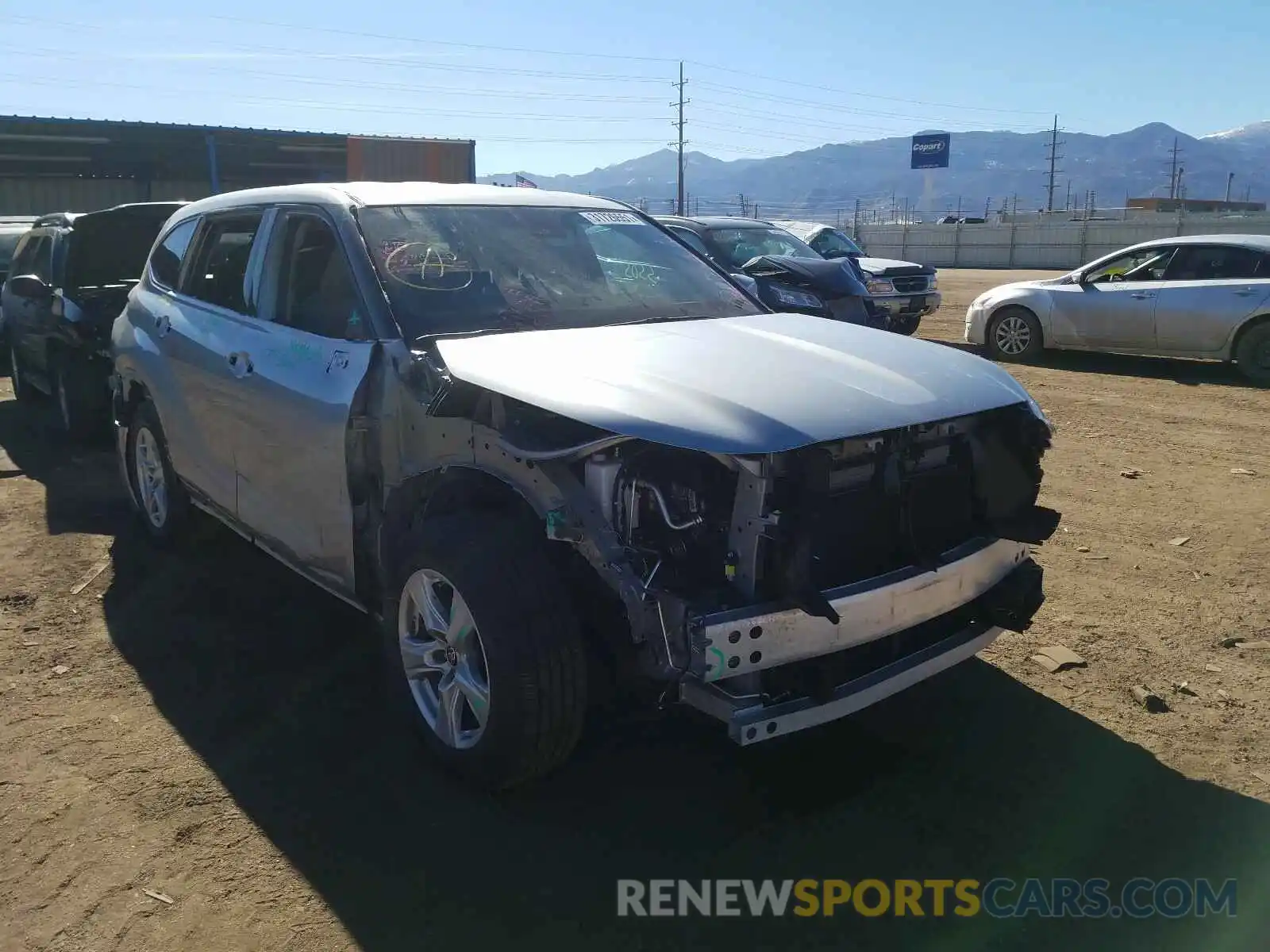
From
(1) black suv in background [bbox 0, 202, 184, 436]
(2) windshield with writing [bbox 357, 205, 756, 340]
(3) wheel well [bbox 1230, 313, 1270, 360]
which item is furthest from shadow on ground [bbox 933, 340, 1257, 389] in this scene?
(1) black suv in background [bbox 0, 202, 184, 436]

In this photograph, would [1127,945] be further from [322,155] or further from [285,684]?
[322,155]

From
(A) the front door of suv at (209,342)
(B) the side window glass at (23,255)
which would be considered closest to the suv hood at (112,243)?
(B) the side window glass at (23,255)

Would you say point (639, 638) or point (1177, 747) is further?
point (1177, 747)

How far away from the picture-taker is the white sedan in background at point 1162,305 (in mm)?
11125

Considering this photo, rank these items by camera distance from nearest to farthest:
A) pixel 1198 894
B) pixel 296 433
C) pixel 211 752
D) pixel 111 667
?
pixel 1198 894 < pixel 211 752 < pixel 296 433 < pixel 111 667

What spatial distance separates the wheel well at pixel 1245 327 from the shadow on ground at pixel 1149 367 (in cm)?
38

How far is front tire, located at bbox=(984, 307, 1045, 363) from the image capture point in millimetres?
12844

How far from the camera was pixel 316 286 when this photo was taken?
4.09 m

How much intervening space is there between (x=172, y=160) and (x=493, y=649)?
3279cm

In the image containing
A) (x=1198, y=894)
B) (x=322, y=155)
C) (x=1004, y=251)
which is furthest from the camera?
(x=1004, y=251)

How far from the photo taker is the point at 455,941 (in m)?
2.71

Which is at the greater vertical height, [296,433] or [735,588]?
[296,433]

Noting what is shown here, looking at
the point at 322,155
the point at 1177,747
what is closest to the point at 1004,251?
the point at 322,155

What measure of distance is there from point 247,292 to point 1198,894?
13.6ft
